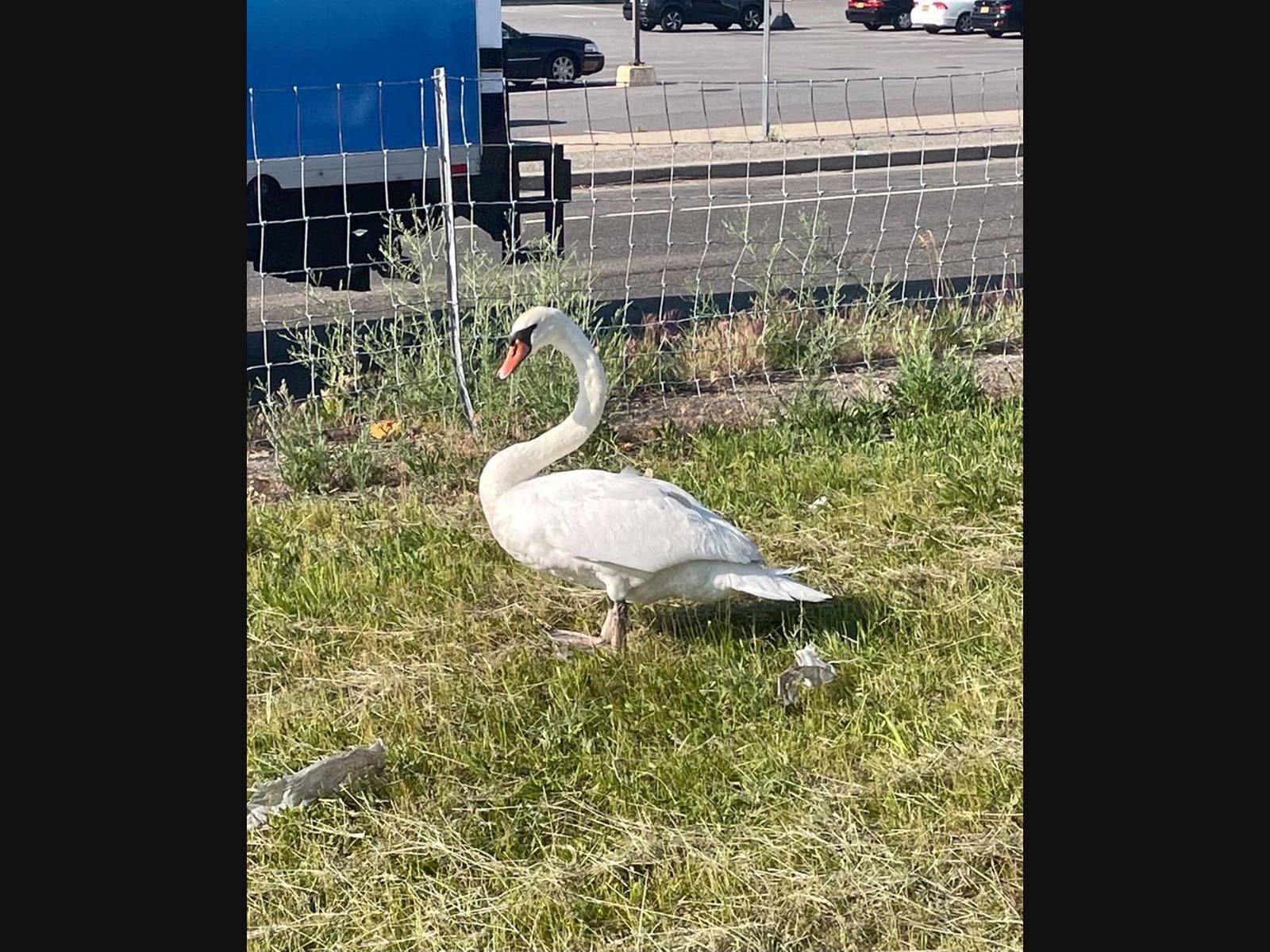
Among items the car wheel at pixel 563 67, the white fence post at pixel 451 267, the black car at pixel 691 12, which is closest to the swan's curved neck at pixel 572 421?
the white fence post at pixel 451 267

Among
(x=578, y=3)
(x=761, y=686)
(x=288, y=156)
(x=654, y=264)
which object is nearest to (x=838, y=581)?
(x=761, y=686)

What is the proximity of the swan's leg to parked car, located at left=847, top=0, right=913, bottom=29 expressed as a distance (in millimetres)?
35187

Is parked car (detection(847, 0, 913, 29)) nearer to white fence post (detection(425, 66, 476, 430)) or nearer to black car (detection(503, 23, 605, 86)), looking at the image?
black car (detection(503, 23, 605, 86))

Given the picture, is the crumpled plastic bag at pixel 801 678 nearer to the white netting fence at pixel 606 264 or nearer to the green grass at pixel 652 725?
the green grass at pixel 652 725

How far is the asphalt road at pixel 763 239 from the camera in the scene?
359 inches

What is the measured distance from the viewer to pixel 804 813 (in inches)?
141

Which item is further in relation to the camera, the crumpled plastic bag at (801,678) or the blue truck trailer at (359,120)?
the blue truck trailer at (359,120)

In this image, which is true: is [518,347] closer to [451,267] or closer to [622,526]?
[622,526]

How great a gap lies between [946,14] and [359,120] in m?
29.3

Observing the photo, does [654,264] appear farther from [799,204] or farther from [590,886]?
[590,886]

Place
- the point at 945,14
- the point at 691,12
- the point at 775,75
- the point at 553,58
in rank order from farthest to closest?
1. the point at 691,12
2. the point at 945,14
3. the point at 775,75
4. the point at 553,58

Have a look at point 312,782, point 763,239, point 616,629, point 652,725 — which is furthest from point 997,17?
point 312,782

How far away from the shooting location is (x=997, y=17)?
113 ft

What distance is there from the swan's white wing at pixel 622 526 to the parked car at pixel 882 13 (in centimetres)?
3516
